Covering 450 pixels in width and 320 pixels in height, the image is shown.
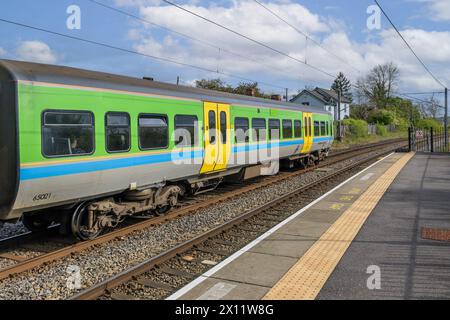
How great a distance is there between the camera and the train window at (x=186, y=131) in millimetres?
10609

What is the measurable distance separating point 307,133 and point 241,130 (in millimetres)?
7780

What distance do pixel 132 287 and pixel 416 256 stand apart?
4.56 meters

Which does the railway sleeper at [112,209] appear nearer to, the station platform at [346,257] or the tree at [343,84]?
the station platform at [346,257]

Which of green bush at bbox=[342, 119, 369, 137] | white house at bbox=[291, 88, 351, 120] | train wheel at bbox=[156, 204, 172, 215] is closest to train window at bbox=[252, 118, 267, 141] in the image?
train wheel at bbox=[156, 204, 172, 215]

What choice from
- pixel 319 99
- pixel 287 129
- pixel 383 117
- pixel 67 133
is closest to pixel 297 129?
pixel 287 129

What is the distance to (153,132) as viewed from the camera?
970 centimetres

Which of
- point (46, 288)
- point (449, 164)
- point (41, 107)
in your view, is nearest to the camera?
point (46, 288)

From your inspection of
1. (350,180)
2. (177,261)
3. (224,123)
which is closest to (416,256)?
(177,261)

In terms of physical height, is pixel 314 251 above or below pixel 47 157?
below

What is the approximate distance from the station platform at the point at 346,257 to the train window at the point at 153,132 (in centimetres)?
321

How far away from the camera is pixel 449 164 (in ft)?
70.5

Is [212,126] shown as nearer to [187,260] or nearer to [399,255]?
[187,260]

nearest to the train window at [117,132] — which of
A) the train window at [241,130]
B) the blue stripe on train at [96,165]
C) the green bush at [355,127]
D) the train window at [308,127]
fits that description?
the blue stripe on train at [96,165]
